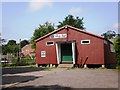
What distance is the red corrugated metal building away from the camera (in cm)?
3039

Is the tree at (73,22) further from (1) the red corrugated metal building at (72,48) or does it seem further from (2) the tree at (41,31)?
(1) the red corrugated metal building at (72,48)

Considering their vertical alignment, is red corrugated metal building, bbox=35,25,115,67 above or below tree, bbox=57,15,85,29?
below

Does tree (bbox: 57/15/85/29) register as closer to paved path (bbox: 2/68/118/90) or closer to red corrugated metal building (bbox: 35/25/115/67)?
red corrugated metal building (bbox: 35/25/115/67)

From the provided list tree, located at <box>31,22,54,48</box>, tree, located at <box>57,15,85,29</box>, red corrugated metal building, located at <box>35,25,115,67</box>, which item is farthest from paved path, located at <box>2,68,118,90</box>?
tree, located at <box>57,15,85,29</box>

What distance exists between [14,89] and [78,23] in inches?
2380

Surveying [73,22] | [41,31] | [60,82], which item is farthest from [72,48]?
[73,22]

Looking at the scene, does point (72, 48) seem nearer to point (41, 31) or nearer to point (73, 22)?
point (41, 31)

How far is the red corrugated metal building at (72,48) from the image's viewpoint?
99.7ft

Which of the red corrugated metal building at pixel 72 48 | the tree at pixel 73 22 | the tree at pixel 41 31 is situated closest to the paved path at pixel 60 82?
the red corrugated metal building at pixel 72 48

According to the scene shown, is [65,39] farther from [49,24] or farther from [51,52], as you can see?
[49,24]

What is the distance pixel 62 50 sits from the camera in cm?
3297

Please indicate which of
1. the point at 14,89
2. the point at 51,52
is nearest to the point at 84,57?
the point at 51,52

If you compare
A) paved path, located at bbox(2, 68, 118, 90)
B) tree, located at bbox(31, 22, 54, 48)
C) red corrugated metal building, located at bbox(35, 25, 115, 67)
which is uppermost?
tree, located at bbox(31, 22, 54, 48)

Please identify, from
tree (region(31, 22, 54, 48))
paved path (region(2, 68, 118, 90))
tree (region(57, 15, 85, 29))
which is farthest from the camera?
tree (region(57, 15, 85, 29))
